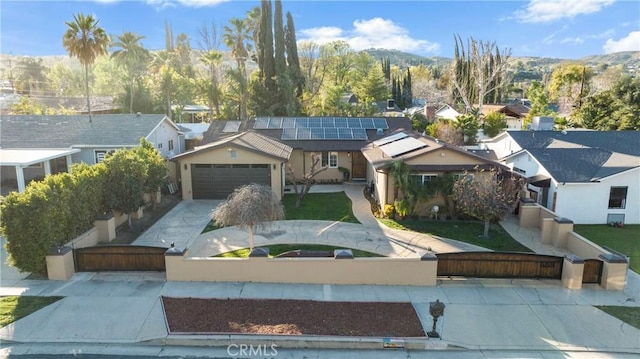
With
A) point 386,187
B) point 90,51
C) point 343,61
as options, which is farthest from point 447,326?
point 343,61

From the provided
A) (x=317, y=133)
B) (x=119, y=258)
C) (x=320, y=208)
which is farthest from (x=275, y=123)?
(x=119, y=258)

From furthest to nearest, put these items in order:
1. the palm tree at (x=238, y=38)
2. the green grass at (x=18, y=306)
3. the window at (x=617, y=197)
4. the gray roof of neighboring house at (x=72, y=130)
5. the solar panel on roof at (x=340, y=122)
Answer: the palm tree at (x=238, y=38) → the solar panel on roof at (x=340, y=122) → the gray roof of neighboring house at (x=72, y=130) → the window at (x=617, y=197) → the green grass at (x=18, y=306)

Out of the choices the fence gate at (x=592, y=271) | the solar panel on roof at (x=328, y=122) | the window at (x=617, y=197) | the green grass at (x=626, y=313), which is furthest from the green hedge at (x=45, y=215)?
the window at (x=617, y=197)

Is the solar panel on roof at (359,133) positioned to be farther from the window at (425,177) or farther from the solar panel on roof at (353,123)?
the window at (425,177)

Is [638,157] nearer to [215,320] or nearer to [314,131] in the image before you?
[314,131]

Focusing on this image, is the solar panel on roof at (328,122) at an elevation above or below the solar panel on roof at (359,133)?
above

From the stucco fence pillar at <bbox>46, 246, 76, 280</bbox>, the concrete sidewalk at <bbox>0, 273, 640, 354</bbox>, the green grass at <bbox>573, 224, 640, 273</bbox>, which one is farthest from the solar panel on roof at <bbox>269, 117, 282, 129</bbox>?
the green grass at <bbox>573, 224, 640, 273</bbox>
